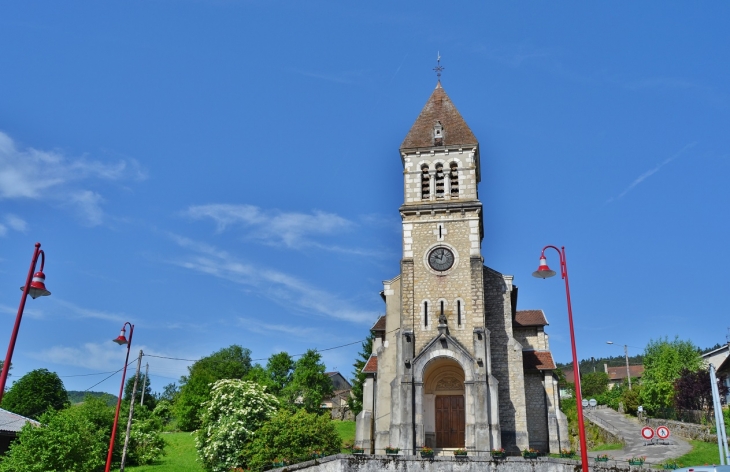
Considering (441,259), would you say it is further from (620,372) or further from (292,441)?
(620,372)

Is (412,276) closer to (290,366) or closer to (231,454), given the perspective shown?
(231,454)

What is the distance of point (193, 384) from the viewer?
2633 inches

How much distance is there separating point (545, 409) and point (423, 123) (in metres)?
21.1

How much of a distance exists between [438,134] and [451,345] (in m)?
15.1

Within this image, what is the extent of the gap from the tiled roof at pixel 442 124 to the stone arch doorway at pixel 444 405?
15.2 metres

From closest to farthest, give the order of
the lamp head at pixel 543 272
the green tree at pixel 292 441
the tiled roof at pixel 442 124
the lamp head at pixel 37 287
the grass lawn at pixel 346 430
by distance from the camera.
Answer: the lamp head at pixel 37 287 < the lamp head at pixel 543 272 < the green tree at pixel 292 441 < the tiled roof at pixel 442 124 < the grass lawn at pixel 346 430

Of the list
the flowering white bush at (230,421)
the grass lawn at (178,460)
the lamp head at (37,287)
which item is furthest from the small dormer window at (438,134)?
the lamp head at (37,287)

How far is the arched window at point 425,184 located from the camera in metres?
38.2

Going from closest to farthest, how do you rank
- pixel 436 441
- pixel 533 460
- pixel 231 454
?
pixel 533 460
pixel 231 454
pixel 436 441

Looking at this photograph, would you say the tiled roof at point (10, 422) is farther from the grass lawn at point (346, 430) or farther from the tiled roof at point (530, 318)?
the tiled roof at point (530, 318)

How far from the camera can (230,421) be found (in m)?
32.0

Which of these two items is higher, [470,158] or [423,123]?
[423,123]

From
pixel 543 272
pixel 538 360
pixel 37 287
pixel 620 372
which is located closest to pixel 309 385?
pixel 538 360

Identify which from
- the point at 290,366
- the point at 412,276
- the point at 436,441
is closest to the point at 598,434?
the point at 436,441
